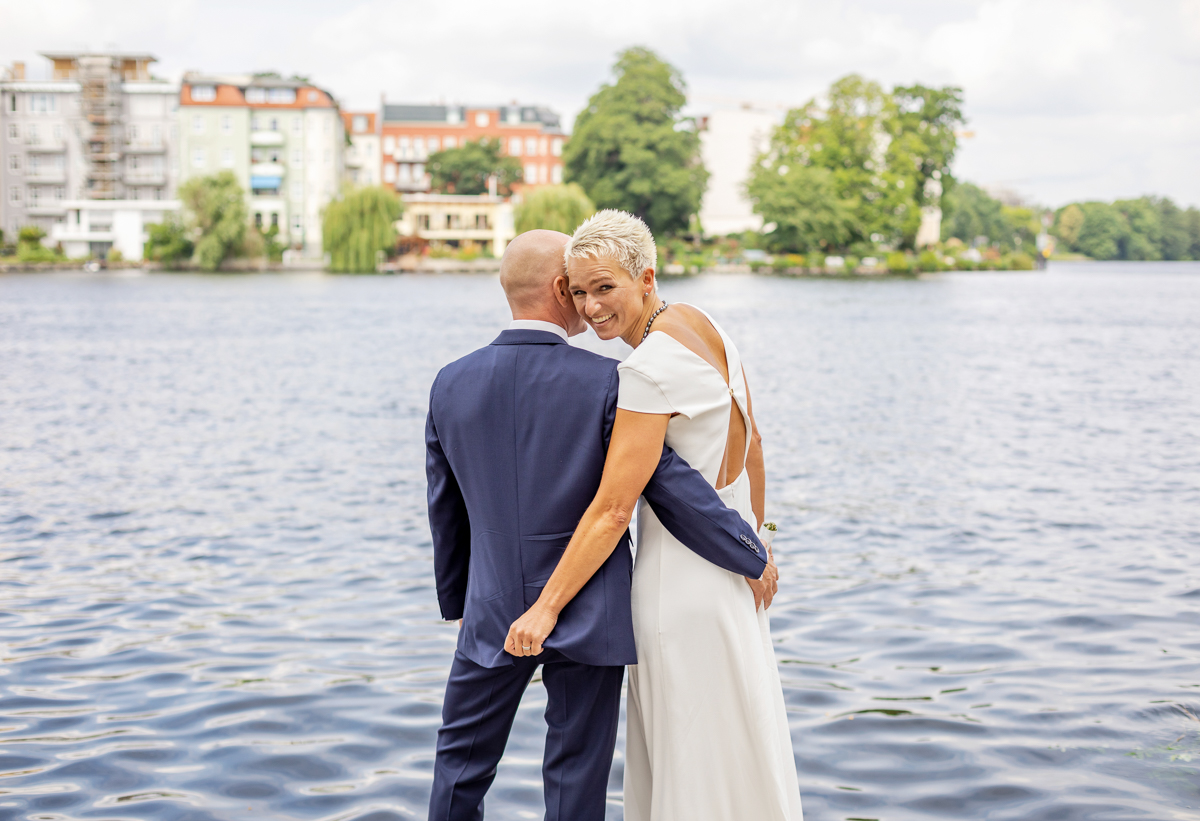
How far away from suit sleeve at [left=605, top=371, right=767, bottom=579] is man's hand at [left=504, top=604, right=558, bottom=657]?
1.19 feet

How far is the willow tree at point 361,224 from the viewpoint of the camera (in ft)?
230

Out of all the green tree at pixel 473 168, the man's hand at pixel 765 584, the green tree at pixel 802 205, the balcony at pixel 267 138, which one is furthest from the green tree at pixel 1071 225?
the man's hand at pixel 765 584

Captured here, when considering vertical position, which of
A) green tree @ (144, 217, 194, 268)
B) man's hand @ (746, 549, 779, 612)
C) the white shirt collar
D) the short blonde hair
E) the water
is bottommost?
the water

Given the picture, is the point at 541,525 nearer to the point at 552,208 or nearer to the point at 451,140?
the point at 552,208

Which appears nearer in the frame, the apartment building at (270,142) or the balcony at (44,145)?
the apartment building at (270,142)

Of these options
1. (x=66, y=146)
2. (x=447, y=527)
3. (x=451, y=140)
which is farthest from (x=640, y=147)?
(x=447, y=527)

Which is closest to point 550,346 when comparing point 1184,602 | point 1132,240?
point 1184,602

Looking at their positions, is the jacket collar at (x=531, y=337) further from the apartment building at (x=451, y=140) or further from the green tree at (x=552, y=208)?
the apartment building at (x=451, y=140)

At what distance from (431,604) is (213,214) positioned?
229 feet

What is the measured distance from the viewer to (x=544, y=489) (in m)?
2.62

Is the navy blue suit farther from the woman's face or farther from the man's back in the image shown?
the woman's face

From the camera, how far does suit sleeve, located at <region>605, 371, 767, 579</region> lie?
253cm

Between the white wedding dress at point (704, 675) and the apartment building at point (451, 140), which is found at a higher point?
the apartment building at point (451, 140)

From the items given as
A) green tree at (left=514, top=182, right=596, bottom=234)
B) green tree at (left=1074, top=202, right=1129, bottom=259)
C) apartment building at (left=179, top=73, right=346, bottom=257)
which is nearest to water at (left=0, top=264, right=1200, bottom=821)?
green tree at (left=514, top=182, right=596, bottom=234)
